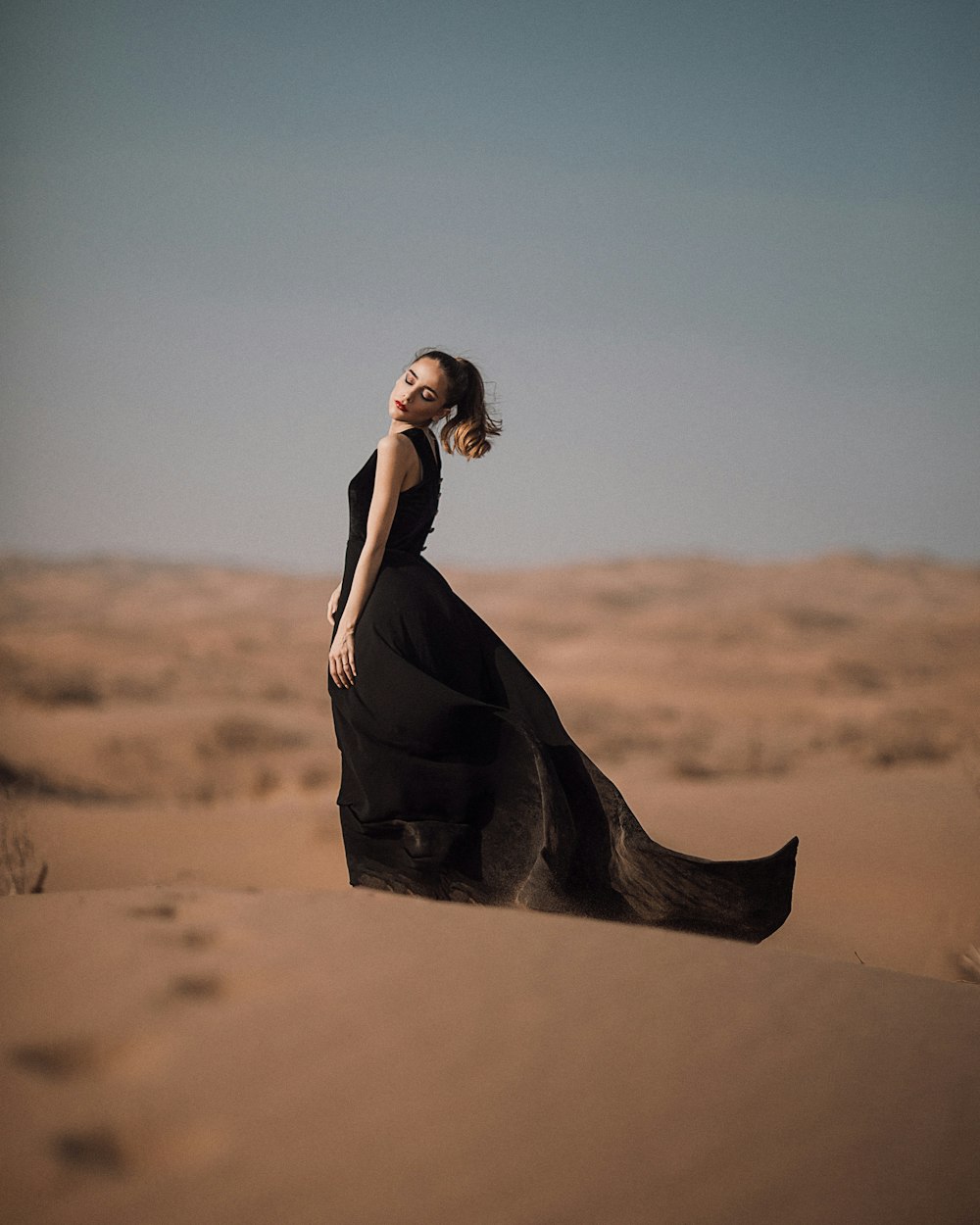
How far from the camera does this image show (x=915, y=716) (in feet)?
52.5

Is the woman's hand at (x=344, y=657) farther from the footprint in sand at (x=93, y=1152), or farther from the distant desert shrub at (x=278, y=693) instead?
the distant desert shrub at (x=278, y=693)

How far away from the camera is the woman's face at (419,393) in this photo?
4.55 meters

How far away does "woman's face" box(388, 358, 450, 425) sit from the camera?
14.9 feet

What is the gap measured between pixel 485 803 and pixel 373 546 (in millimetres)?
1034

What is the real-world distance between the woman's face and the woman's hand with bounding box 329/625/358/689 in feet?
2.83

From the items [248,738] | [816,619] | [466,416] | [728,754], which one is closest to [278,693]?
[248,738]

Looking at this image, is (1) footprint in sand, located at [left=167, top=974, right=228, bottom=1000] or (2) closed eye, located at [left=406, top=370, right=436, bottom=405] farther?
(2) closed eye, located at [left=406, top=370, right=436, bottom=405]

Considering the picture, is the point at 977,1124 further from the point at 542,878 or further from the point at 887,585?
the point at 887,585

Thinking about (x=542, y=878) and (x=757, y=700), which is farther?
(x=757, y=700)

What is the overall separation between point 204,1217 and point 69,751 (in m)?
12.0

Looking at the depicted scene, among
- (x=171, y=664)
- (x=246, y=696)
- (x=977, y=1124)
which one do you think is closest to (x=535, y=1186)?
(x=977, y=1124)

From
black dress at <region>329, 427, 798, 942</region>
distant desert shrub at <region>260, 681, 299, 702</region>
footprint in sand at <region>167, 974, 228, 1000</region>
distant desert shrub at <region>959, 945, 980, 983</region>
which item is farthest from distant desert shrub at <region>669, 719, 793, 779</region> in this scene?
footprint in sand at <region>167, 974, 228, 1000</region>

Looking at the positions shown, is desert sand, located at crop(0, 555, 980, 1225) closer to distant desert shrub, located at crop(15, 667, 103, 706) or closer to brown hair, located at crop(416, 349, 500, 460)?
brown hair, located at crop(416, 349, 500, 460)

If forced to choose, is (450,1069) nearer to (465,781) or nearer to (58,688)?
(465,781)
